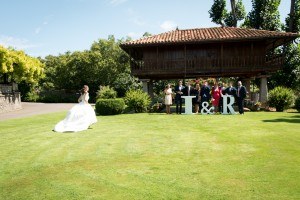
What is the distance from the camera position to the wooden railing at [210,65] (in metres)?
24.9

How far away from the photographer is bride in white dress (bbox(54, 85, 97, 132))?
1370 cm

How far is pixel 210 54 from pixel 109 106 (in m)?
10.0

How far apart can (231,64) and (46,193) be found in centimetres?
2107

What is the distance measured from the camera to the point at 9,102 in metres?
31.0

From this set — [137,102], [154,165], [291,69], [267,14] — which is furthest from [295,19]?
[154,165]

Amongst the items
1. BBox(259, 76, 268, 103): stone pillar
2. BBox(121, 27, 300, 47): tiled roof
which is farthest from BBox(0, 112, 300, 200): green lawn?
BBox(259, 76, 268, 103): stone pillar

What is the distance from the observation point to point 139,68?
26938mm

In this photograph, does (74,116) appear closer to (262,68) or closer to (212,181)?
(212,181)

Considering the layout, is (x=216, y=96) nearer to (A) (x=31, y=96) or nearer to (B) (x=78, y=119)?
(B) (x=78, y=119)

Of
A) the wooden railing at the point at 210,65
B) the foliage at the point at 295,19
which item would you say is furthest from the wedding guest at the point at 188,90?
the foliage at the point at 295,19

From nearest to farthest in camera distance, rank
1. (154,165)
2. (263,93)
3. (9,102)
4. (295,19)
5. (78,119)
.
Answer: (154,165) → (78,119) → (263,93) → (9,102) → (295,19)

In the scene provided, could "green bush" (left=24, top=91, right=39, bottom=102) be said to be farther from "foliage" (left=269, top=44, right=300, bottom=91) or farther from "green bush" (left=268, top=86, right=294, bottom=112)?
"green bush" (left=268, top=86, right=294, bottom=112)

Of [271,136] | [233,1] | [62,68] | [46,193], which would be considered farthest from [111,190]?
[62,68]

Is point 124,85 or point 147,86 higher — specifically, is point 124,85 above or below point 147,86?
above
